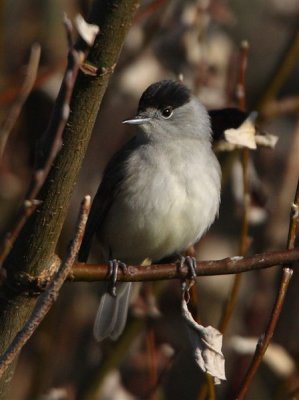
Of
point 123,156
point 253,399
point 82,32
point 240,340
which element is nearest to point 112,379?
point 240,340

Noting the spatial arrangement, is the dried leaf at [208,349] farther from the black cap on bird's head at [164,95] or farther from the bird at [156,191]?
the black cap on bird's head at [164,95]

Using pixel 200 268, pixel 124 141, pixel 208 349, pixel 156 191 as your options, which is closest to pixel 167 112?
pixel 156 191

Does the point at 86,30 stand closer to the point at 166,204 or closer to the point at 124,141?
the point at 166,204

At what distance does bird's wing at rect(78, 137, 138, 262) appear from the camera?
409 cm

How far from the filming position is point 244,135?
3166mm

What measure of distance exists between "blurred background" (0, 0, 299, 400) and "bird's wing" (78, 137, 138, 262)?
388mm

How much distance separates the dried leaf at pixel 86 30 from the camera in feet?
6.81

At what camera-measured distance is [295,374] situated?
414 centimetres

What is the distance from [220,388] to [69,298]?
1.45 m

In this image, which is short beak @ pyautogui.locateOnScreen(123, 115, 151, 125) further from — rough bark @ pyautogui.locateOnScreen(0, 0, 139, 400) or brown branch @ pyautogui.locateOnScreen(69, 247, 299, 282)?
rough bark @ pyautogui.locateOnScreen(0, 0, 139, 400)

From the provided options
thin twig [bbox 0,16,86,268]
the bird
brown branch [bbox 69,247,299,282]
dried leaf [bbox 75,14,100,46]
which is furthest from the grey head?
thin twig [bbox 0,16,86,268]

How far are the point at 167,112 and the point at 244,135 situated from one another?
4.25 ft

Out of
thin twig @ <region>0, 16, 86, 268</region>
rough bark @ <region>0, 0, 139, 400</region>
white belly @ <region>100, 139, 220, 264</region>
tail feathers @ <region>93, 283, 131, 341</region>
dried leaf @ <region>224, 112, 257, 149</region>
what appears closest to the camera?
thin twig @ <region>0, 16, 86, 268</region>

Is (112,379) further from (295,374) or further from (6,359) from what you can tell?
(6,359)
